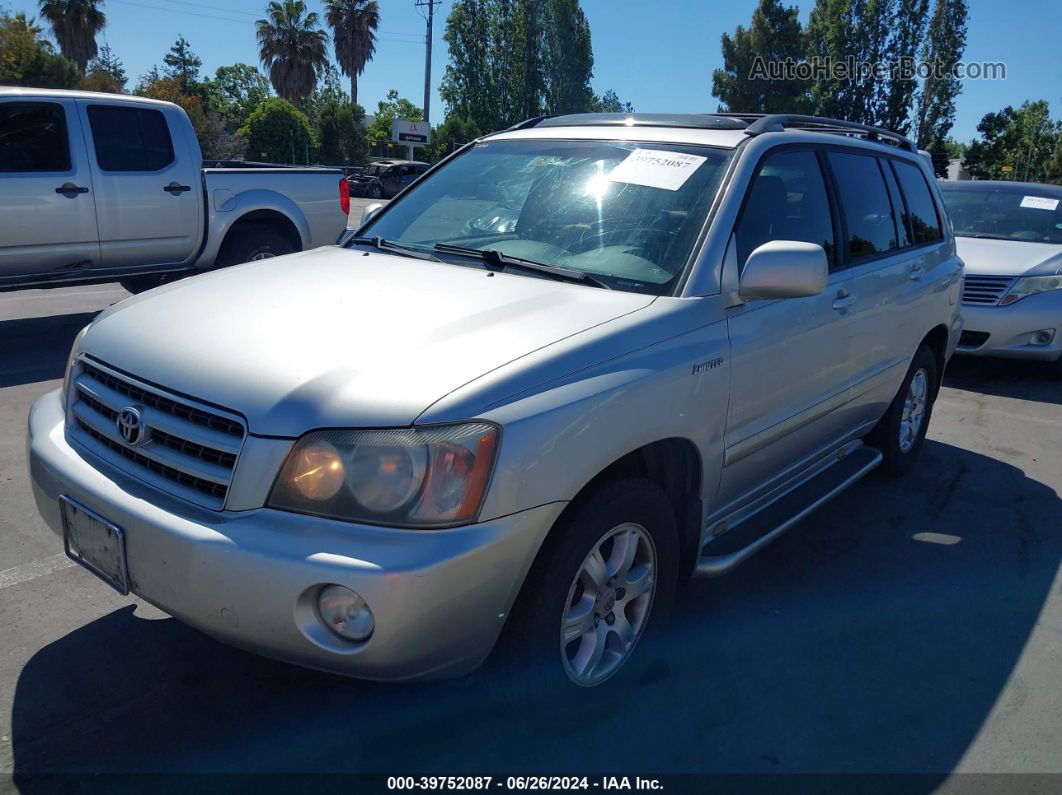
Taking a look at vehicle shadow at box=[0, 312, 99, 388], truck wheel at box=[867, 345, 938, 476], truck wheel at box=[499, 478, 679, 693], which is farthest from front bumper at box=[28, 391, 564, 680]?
vehicle shadow at box=[0, 312, 99, 388]

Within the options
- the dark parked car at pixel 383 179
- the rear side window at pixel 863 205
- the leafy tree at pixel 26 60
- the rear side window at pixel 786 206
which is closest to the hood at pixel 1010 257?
the rear side window at pixel 863 205

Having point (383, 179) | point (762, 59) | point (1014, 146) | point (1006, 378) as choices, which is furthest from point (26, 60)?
point (1014, 146)

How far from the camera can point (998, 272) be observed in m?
7.64

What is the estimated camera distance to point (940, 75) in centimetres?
5100

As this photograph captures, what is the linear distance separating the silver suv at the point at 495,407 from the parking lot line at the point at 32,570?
863mm

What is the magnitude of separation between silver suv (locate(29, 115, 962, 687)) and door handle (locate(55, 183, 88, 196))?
14.3 ft

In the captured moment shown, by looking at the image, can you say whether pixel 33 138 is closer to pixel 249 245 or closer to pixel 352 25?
pixel 249 245

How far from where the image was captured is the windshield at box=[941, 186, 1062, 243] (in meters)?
8.55

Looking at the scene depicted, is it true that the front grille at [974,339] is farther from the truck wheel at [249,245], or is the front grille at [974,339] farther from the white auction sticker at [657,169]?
the truck wheel at [249,245]

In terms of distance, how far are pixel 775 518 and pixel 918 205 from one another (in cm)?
243

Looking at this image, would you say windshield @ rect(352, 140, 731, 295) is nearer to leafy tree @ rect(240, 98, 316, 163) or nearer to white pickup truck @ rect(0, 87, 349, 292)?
white pickup truck @ rect(0, 87, 349, 292)

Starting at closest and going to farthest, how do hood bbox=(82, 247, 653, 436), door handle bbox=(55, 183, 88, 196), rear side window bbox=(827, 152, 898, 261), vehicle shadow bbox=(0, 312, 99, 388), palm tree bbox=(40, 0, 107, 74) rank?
hood bbox=(82, 247, 653, 436) → rear side window bbox=(827, 152, 898, 261) → vehicle shadow bbox=(0, 312, 99, 388) → door handle bbox=(55, 183, 88, 196) → palm tree bbox=(40, 0, 107, 74)

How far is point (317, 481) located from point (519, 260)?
133 centimetres

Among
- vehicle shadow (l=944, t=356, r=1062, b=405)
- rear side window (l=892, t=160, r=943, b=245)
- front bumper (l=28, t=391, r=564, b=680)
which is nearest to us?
front bumper (l=28, t=391, r=564, b=680)
